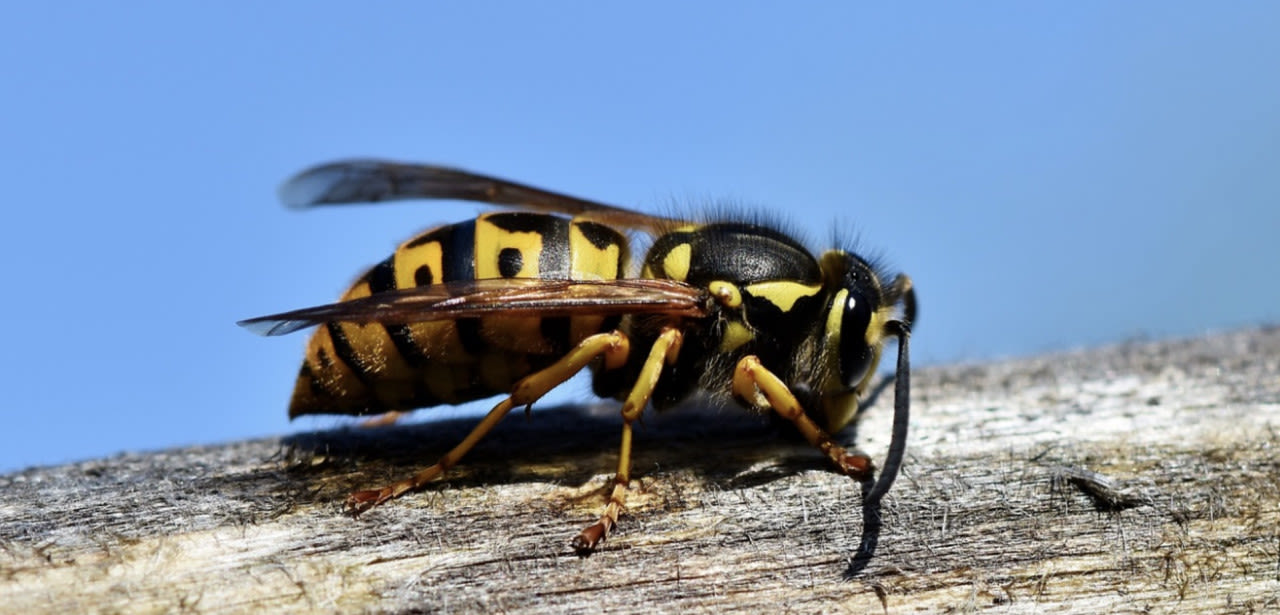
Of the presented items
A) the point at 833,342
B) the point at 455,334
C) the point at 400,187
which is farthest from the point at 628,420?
the point at 400,187

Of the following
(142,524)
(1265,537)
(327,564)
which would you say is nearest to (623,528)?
(327,564)

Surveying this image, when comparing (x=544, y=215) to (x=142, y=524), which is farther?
(x=544, y=215)

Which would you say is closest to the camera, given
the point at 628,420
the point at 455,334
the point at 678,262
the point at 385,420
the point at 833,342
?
the point at 628,420

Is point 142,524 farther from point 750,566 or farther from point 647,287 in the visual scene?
point 647,287

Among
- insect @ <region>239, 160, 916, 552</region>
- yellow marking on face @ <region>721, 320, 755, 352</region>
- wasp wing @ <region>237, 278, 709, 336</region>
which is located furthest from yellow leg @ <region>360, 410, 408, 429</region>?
yellow marking on face @ <region>721, 320, 755, 352</region>

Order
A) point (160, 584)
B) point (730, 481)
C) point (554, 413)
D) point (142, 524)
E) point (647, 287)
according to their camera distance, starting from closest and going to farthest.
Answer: point (160, 584) → point (142, 524) → point (730, 481) → point (647, 287) → point (554, 413)

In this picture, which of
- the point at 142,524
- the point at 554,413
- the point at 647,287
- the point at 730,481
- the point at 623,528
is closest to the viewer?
the point at 142,524

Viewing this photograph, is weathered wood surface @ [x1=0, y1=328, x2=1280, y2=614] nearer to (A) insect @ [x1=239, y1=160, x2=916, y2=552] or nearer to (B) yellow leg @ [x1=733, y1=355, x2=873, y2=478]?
(B) yellow leg @ [x1=733, y1=355, x2=873, y2=478]

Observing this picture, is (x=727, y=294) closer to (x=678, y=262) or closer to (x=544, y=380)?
(x=678, y=262)
